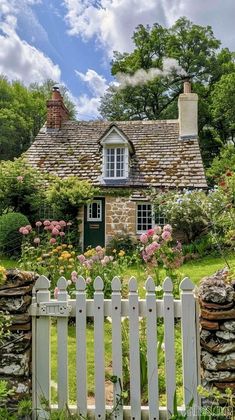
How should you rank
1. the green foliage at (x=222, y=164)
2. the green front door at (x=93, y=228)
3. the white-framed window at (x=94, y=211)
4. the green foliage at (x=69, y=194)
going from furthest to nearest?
the green foliage at (x=222, y=164), the white-framed window at (x=94, y=211), the green front door at (x=93, y=228), the green foliage at (x=69, y=194)

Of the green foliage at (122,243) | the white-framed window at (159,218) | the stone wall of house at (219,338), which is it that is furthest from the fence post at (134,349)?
the white-framed window at (159,218)

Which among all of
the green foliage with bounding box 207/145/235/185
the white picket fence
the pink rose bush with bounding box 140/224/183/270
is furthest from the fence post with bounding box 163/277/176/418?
the green foliage with bounding box 207/145/235/185

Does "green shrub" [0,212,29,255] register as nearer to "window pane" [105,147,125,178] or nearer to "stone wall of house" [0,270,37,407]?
"window pane" [105,147,125,178]

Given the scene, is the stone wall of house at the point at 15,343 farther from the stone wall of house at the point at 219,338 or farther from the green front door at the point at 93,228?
the green front door at the point at 93,228

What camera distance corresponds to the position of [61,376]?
3.15 meters

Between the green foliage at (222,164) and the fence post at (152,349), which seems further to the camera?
the green foliage at (222,164)

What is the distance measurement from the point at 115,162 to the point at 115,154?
14.2 inches

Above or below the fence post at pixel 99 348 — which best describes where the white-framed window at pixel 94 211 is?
above

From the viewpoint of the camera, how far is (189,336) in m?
2.97

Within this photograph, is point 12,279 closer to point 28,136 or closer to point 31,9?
point 31,9

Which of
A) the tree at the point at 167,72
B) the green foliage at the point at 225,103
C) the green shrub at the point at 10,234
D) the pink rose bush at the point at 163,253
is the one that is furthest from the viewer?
the tree at the point at 167,72

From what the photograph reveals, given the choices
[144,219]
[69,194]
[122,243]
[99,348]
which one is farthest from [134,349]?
[144,219]

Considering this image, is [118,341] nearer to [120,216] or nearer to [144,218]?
[120,216]

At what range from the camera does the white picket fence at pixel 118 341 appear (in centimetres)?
299
